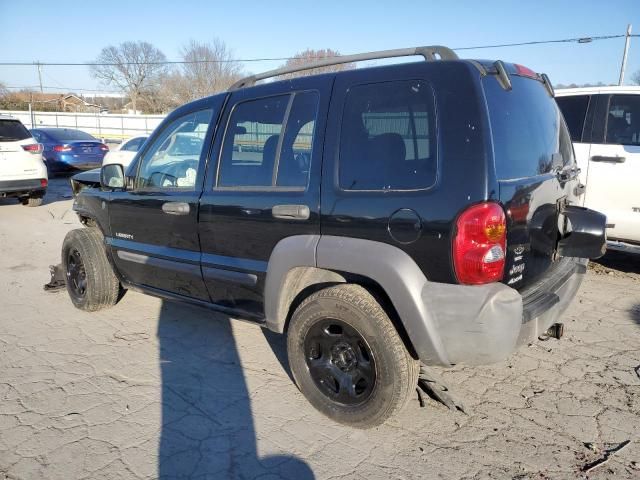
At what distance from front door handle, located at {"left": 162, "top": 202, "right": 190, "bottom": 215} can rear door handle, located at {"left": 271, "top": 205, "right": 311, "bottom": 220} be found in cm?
85

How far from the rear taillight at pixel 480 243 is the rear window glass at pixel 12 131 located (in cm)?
966

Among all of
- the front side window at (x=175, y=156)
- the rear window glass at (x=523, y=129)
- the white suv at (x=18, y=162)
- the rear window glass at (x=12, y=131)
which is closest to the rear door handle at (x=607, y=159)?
the rear window glass at (x=523, y=129)

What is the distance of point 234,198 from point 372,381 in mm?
1420

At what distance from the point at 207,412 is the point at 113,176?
7.32 ft

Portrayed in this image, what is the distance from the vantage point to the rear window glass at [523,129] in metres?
2.36

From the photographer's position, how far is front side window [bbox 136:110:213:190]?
11.7 ft

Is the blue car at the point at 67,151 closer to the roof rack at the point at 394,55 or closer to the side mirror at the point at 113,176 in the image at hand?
the side mirror at the point at 113,176

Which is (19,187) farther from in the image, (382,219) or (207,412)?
(382,219)

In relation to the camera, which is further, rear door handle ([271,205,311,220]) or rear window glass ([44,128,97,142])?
rear window glass ([44,128,97,142])

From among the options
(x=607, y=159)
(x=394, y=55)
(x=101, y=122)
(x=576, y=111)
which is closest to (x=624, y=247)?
(x=607, y=159)

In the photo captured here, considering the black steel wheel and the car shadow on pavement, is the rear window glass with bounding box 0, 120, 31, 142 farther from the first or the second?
the black steel wheel

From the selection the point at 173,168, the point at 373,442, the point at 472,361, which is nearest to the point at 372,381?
the point at 373,442

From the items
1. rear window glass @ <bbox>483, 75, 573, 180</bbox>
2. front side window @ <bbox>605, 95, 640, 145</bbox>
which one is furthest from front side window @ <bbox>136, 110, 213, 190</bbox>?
front side window @ <bbox>605, 95, 640, 145</bbox>

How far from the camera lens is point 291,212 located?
9.24 ft
